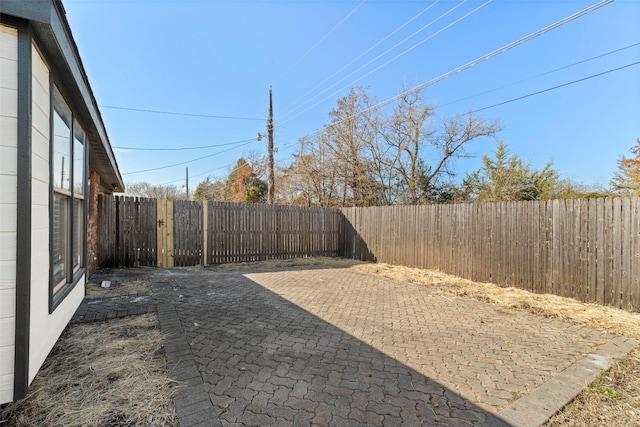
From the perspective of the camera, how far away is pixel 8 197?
1.57 meters

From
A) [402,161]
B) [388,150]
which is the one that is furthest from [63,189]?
[402,161]

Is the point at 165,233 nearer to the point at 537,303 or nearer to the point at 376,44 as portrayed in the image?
the point at 376,44

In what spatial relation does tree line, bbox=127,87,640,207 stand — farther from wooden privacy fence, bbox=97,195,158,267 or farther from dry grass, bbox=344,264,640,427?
wooden privacy fence, bbox=97,195,158,267

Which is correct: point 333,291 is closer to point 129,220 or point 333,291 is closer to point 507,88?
point 129,220

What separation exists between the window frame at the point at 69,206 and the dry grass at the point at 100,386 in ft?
1.90

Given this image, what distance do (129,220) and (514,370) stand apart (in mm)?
8528

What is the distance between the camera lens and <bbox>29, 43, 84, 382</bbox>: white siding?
1779mm

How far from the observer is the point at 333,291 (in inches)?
223

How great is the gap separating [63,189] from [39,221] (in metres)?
1.02

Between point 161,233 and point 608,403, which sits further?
point 161,233

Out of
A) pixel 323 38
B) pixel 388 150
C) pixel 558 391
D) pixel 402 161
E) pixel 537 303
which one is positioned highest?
pixel 323 38


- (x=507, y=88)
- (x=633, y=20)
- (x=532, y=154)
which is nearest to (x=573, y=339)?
(x=633, y=20)

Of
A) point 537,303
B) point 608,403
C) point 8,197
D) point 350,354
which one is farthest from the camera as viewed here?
point 537,303

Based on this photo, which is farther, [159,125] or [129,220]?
[159,125]
